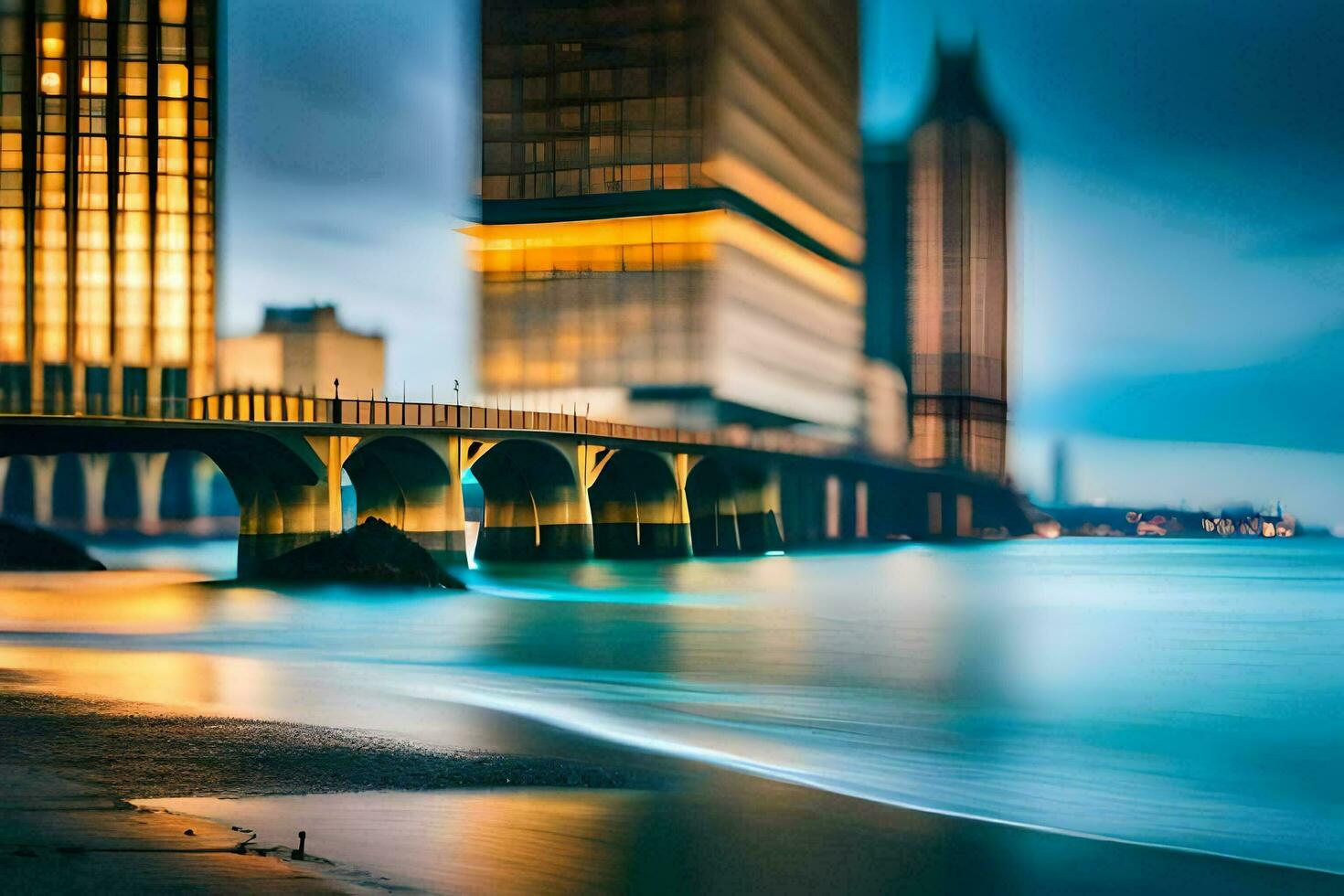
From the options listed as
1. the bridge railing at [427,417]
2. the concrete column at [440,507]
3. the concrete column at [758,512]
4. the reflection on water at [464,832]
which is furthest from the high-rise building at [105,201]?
the reflection on water at [464,832]

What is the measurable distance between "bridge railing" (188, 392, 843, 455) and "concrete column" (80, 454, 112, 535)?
2223cm

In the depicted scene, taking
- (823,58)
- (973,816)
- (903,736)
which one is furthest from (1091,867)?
(823,58)

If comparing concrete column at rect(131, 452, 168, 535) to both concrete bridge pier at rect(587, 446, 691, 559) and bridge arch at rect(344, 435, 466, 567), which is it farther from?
bridge arch at rect(344, 435, 466, 567)

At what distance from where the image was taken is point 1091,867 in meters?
15.3

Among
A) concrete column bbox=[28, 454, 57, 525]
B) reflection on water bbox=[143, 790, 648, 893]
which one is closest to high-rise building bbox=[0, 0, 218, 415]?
concrete column bbox=[28, 454, 57, 525]

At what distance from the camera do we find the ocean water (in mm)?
20062

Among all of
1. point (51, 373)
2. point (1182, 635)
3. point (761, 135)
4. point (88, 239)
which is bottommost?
point (1182, 635)

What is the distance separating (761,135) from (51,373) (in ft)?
289

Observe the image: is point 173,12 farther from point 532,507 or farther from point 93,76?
point 532,507

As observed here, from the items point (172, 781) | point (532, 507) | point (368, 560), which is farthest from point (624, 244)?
point (172, 781)

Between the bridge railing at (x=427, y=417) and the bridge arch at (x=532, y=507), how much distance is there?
84.0 inches

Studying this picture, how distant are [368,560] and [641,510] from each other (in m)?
48.6

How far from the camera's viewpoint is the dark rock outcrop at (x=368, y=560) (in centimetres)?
5931

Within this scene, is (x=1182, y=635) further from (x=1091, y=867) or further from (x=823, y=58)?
(x=823, y=58)
